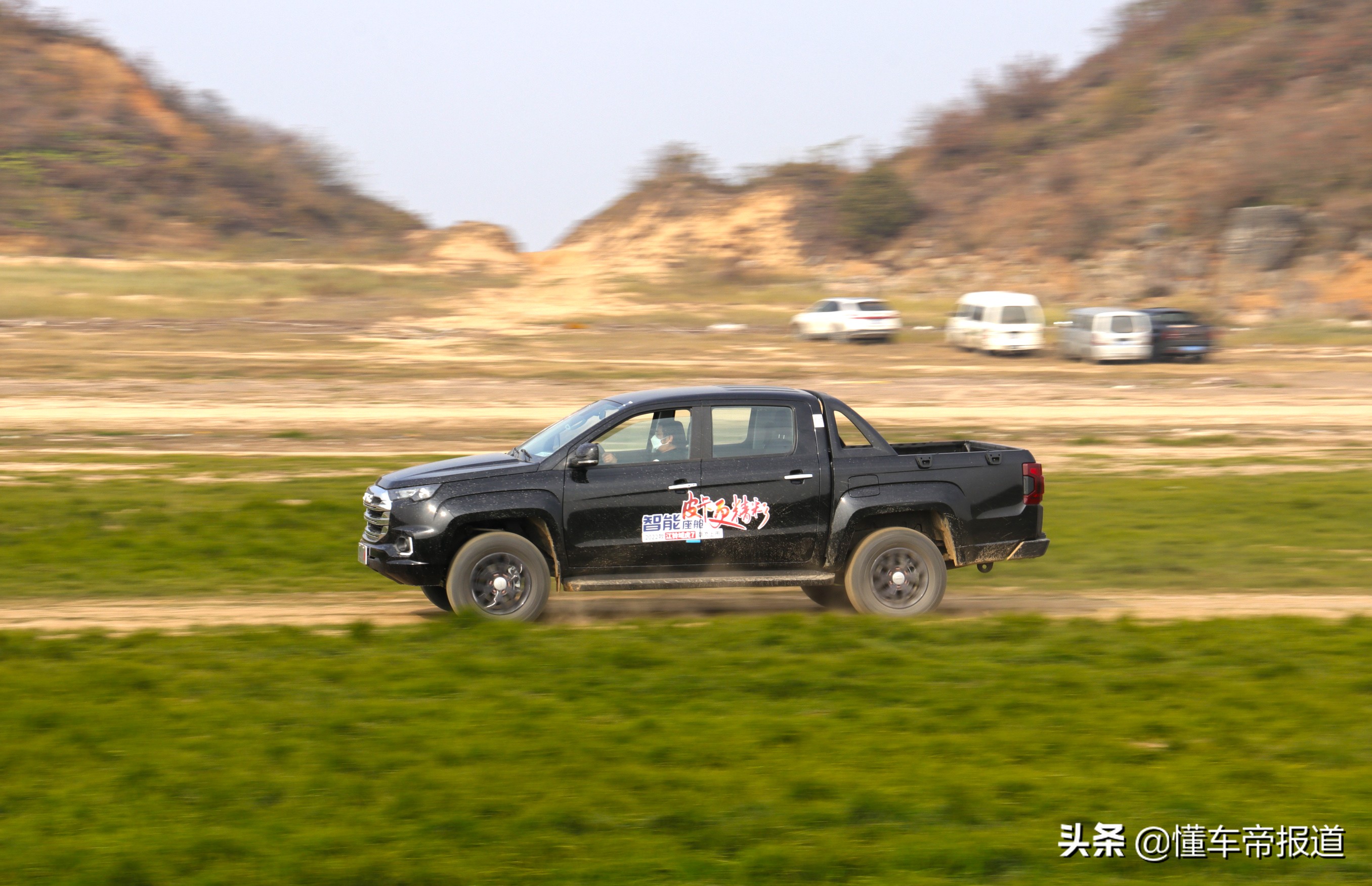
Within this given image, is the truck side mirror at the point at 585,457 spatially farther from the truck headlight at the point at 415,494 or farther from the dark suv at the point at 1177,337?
the dark suv at the point at 1177,337

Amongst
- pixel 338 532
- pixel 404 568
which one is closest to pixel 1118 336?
pixel 338 532

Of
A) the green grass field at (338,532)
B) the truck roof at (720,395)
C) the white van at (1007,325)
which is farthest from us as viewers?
the white van at (1007,325)

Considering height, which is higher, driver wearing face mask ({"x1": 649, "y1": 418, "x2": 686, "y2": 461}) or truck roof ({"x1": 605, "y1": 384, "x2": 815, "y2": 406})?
truck roof ({"x1": 605, "y1": 384, "x2": 815, "y2": 406})

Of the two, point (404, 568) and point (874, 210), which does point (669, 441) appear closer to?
point (404, 568)

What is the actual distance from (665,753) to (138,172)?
6168 centimetres

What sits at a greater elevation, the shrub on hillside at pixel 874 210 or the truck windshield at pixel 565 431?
the shrub on hillside at pixel 874 210

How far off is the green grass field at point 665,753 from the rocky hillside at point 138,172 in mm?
51024

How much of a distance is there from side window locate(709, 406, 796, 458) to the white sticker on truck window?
1.16 feet

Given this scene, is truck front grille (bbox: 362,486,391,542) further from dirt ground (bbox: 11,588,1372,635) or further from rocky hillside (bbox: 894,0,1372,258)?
rocky hillside (bbox: 894,0,1372,258)

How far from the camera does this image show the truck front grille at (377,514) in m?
9.73

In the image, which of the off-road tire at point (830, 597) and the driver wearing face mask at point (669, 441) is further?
the off-road tire at point (830, 597)

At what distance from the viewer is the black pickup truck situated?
31.8ft

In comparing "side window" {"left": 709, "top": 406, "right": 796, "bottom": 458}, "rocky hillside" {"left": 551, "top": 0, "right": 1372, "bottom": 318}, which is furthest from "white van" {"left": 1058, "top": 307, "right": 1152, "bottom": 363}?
"side window" {"left": 709, "top": 406, "right": 796, "bottom": 458}

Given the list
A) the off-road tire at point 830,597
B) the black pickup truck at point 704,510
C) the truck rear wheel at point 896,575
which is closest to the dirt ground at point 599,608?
the off-road tire at point 830,597
